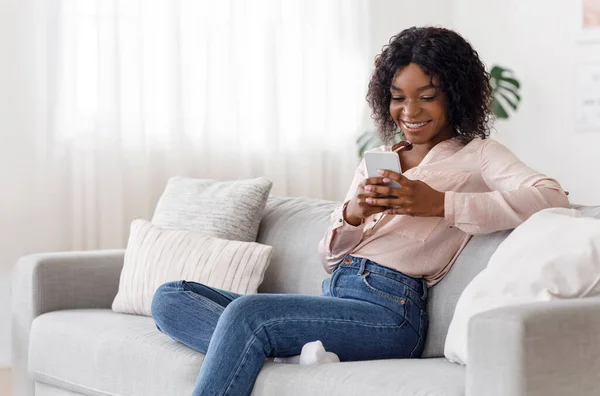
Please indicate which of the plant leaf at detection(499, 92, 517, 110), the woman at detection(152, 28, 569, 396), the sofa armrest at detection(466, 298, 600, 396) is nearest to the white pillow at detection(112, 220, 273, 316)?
the woman at detection(152, 28, 569, 396)

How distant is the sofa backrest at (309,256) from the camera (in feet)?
7.38

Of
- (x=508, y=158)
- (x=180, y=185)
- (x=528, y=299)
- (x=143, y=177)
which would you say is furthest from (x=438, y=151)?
(x=143, y=177)

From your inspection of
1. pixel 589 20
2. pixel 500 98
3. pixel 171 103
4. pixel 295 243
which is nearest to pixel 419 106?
pixel 295 243

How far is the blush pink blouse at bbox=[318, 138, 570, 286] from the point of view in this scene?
2111mm

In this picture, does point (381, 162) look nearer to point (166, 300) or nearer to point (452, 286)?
point (452, 286)

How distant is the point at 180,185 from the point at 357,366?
1.41 meters

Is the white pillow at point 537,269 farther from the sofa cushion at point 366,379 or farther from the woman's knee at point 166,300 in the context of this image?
the woman's knee at point 166,300

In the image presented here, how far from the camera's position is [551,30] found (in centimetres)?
457

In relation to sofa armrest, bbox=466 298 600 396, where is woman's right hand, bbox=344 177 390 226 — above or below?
above

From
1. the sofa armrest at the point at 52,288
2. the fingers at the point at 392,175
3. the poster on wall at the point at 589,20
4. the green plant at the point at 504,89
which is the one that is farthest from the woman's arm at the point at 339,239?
the poster on wall at the point at 589,20

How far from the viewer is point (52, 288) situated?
9.97 ft

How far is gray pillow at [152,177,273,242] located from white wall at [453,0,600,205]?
1960 millimetres

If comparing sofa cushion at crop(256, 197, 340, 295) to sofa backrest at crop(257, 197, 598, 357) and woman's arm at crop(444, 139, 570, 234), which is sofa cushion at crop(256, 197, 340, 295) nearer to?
sofa backrest at crop(257, 197, 598, 357)

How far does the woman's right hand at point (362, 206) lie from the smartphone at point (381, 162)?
2cm
